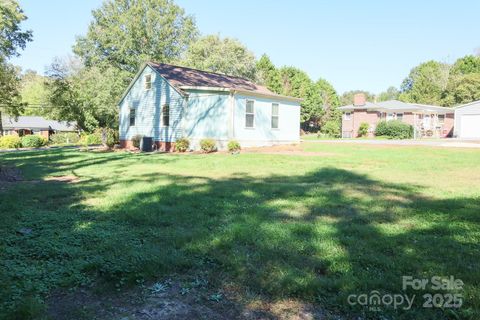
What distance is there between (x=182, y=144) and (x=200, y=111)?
6.86 ft

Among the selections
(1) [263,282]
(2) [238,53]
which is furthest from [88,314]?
(2) [238,53]

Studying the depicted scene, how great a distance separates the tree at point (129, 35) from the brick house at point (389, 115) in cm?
2096

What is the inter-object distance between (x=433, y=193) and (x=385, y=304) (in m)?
5.06

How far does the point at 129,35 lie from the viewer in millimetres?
36531

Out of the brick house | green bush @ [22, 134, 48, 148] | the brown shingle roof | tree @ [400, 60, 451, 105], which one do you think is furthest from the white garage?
green bush @ [22, 134, 48, 148]

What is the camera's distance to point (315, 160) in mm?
14203

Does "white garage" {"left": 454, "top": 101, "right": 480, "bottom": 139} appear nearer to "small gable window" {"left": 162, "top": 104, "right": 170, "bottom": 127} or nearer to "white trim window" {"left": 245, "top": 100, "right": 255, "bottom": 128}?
"white trim window" {"left": 245, "top": 100, "right": 255, "bottom": 128}

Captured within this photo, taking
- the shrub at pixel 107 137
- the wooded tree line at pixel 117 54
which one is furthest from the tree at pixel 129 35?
the shrub at pixel 107 137

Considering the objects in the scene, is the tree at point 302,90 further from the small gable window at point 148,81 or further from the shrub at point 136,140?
the shrub at point 136,140

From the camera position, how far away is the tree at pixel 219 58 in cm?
3706

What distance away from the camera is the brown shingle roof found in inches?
847

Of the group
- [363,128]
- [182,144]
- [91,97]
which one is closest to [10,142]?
[91,97]

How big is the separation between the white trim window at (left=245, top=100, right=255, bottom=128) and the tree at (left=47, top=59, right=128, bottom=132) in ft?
50.6

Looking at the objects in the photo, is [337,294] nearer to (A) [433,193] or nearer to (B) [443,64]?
(A) [433,193]
